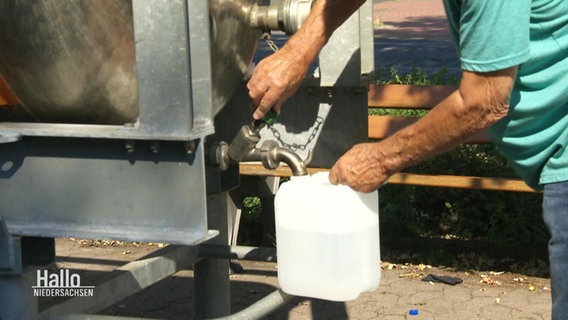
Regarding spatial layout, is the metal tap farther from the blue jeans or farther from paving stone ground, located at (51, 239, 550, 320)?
paving stone ground, located at (51, 239, 550, 320)

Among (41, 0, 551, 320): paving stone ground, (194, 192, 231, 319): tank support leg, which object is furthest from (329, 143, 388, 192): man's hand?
(41, 0, 551, 320): paving stone ground

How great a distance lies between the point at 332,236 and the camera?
258cm

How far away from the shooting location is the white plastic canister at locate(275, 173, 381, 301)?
258 cm

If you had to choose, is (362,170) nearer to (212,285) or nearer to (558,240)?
(558,240)

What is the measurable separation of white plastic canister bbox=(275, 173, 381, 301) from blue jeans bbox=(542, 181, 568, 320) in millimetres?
458

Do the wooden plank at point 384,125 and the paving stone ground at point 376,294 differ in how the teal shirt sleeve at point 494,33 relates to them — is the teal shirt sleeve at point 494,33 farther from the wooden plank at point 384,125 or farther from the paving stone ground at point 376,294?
the wooden plank at point 384,125

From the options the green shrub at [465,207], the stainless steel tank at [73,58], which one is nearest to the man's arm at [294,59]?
the stainless steel tank at [73,58]

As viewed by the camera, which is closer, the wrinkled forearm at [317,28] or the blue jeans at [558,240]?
the blue jeans at [558,240]

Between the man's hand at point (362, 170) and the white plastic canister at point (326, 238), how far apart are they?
3 centimetres

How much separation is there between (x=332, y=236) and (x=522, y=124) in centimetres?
57

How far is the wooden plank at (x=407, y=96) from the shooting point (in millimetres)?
5004

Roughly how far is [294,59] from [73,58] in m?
0.67

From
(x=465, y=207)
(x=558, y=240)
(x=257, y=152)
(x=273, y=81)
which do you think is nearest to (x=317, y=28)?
(x=273, y=81)

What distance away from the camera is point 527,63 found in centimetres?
244
